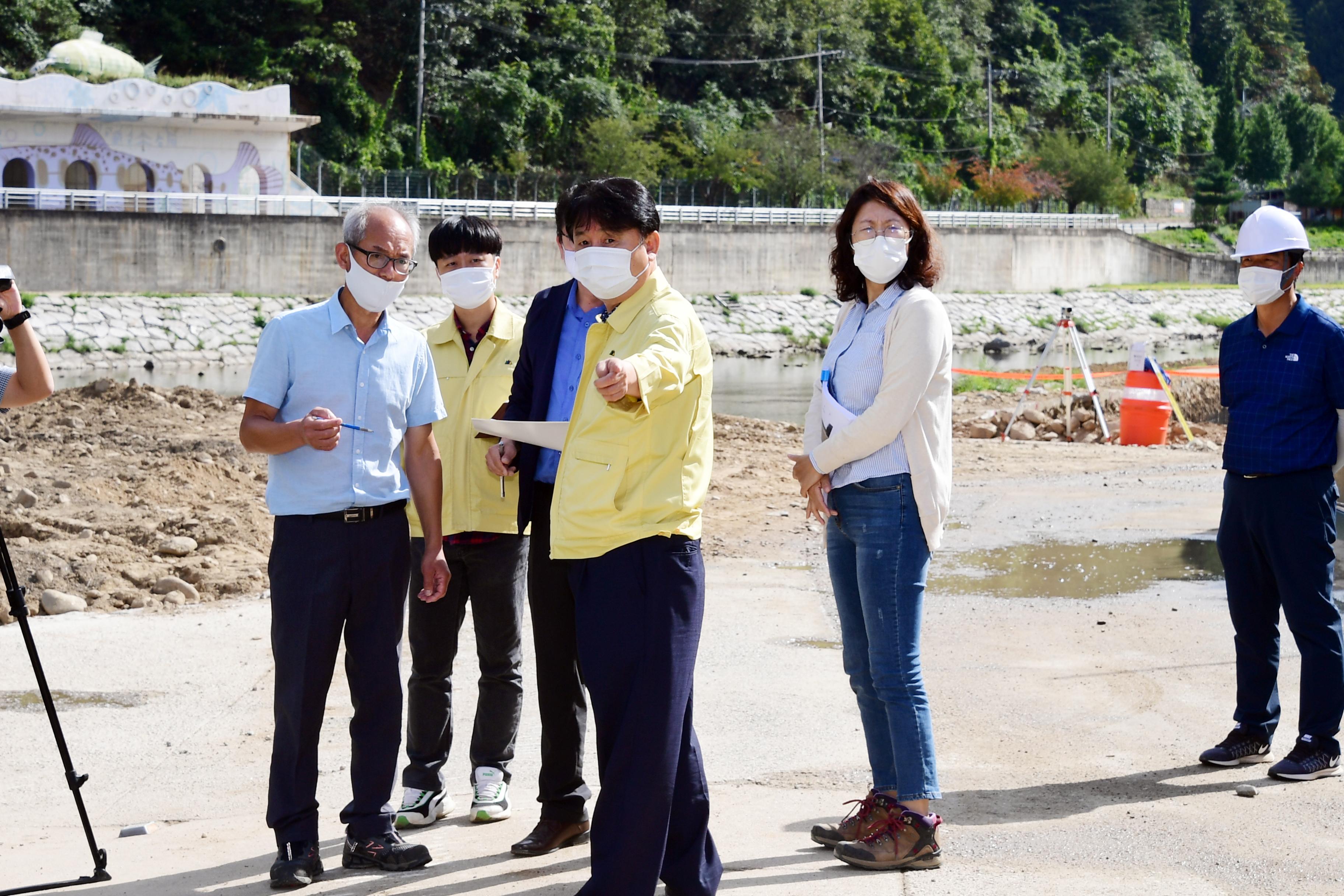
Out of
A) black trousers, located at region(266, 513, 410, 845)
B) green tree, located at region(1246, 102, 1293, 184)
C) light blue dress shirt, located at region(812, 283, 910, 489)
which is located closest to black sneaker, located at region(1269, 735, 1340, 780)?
light blue dress shirt, located at region(812, 283, 910, 489)

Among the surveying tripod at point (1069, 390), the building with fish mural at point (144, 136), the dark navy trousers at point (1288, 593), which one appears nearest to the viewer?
the dark navy trousers at point (1288, 593)

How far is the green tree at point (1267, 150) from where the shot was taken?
3440 inches

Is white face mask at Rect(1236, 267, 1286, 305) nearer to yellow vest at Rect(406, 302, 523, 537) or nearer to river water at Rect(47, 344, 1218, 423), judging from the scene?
yellow vest at Rect(406, 302, 523, 537)

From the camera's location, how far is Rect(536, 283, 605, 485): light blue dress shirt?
4.21 meters

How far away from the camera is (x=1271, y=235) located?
5.08 metres

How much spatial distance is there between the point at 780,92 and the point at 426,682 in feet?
210

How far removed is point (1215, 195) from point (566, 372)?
281 ft

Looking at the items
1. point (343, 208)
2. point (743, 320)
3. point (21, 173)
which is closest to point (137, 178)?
point (21, 173)

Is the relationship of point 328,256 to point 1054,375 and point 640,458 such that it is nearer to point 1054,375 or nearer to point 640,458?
point 1054,375

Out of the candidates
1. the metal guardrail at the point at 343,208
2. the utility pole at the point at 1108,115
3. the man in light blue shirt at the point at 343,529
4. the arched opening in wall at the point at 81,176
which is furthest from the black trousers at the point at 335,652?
the utility pole at the point at 1108,115

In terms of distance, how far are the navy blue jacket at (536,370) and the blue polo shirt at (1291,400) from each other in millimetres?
2488

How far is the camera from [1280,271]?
5062 mm

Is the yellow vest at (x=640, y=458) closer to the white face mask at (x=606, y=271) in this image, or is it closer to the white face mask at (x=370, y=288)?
the white face mask at (x=606, y=271)

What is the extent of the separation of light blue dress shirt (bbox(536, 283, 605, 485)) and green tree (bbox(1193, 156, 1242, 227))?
8164cm
